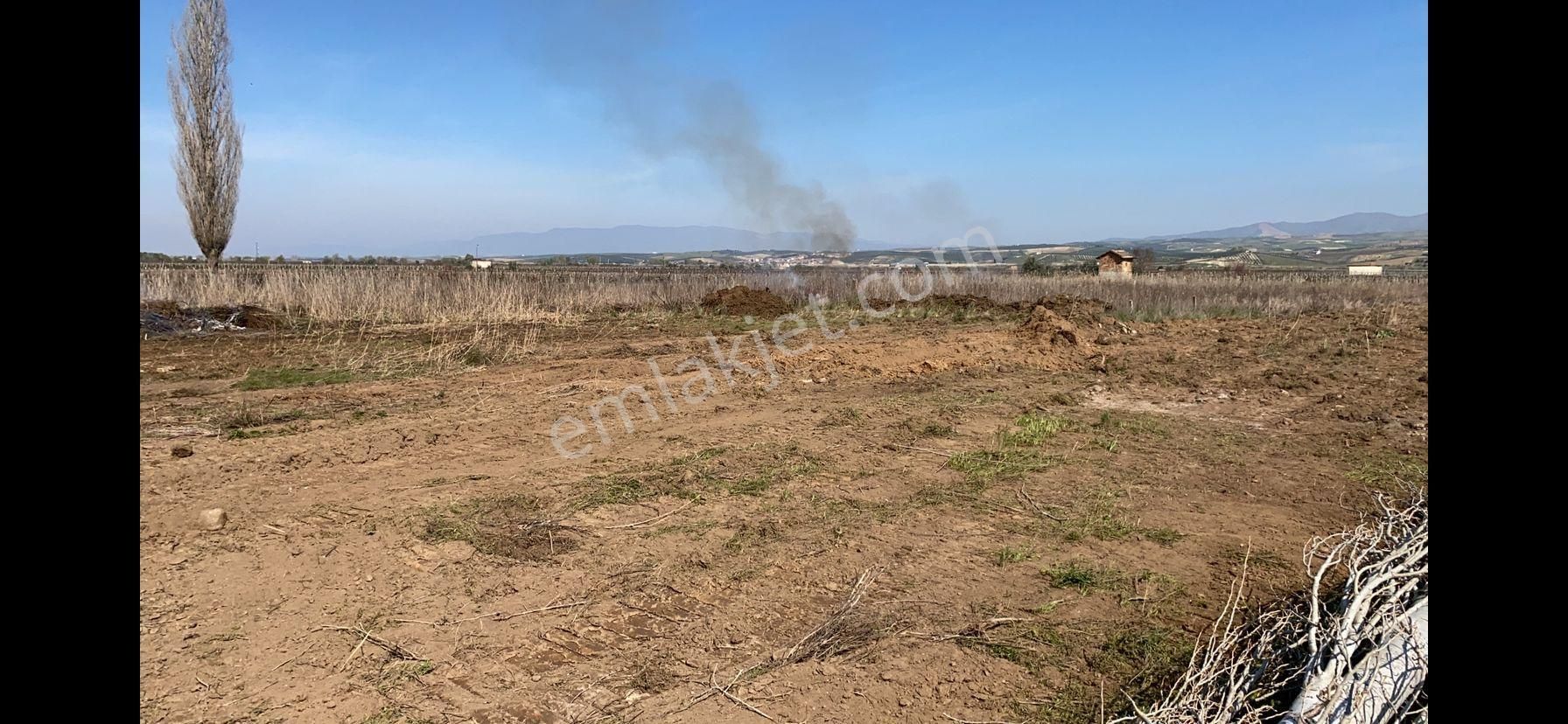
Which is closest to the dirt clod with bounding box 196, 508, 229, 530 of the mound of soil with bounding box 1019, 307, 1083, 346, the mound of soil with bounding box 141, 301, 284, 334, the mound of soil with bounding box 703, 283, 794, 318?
the mound of soil with bounding box 141, 301, 284, 334

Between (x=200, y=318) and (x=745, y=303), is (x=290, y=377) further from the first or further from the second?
(x=745, y=303)

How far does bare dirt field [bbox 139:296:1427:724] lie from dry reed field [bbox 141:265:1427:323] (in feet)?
23.9

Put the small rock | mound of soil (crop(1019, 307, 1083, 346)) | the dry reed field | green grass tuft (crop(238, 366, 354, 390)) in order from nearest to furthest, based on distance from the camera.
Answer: the small rock, green grass tuft (crop(238, 366, 354, 390)), mound of soil (crop(1019, 307, 1083, 346)), the dry reed field

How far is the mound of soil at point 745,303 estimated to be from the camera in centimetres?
1830

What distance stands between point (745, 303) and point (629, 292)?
4077mm

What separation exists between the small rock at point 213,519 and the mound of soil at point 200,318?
397 inches

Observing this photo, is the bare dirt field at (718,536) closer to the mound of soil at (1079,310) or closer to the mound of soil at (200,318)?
the mound of soil at (200,318)

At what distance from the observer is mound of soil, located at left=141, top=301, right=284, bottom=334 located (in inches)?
504

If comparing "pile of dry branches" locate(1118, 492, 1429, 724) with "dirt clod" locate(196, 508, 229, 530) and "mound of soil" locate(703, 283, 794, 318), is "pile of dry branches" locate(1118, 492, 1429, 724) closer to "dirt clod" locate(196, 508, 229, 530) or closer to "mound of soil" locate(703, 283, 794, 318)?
"dirt clod" locate(196, 508, 229, 530)

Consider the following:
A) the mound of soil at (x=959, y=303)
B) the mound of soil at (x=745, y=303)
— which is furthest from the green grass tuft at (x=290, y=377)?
the mound of soil at (x=959, y=303)
